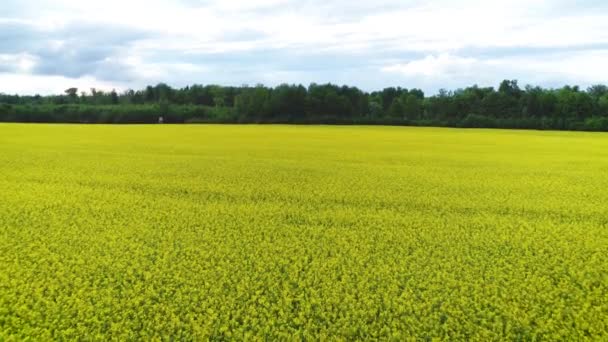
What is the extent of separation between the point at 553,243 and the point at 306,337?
4.11m

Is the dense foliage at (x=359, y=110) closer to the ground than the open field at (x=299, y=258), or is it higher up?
higher up

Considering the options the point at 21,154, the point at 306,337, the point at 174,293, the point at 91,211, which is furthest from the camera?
the point at 21,154

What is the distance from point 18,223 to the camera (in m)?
6.89

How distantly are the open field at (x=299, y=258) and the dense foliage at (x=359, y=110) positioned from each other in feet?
136

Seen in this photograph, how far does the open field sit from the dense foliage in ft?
136

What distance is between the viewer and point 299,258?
5434 millimetres

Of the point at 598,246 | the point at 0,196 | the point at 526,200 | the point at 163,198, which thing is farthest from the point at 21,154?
the point at 598,246

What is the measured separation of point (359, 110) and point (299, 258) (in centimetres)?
5892

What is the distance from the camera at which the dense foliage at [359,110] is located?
163ft

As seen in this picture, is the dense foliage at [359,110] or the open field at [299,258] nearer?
the open field at [299,258]

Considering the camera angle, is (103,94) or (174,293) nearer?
→ (174,293)

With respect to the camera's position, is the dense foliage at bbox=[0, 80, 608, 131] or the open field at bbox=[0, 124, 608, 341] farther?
the dense foliage at bbox=[0, 80, 608, 131]

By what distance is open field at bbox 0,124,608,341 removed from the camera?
400cm

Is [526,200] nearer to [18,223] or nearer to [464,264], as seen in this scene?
[464,264]
